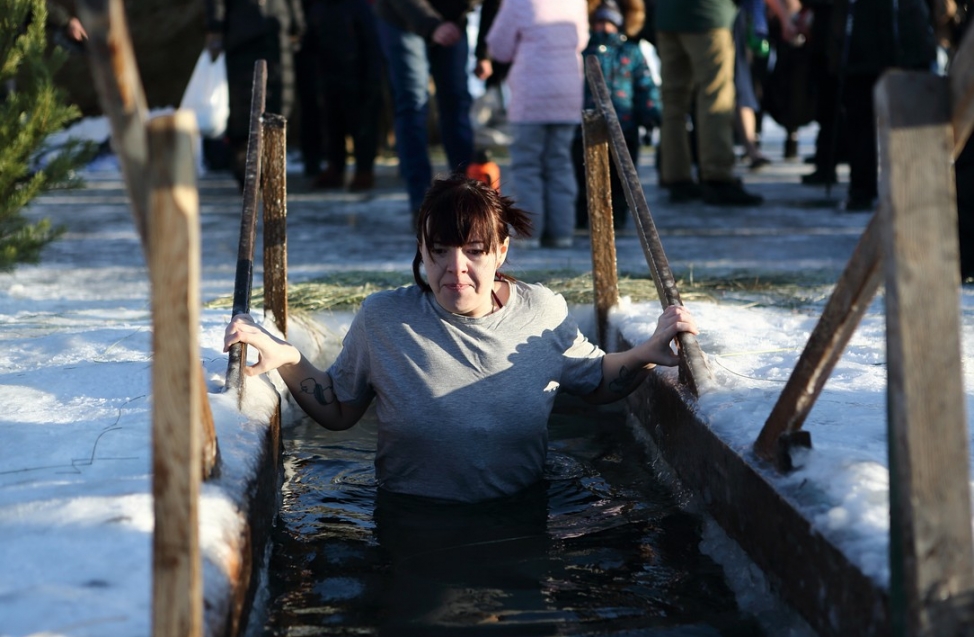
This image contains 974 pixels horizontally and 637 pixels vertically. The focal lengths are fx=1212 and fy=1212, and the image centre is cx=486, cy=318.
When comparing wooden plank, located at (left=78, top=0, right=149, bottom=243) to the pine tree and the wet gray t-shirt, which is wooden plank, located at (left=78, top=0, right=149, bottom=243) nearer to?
the wet gray t-shirt

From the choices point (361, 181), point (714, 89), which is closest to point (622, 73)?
point (714, 89)

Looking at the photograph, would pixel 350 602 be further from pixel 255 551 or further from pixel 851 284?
pixel 851 284

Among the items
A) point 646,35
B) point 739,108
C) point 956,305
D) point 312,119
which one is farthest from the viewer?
point 739,108

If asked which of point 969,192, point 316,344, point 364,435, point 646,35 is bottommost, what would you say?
point 364,435

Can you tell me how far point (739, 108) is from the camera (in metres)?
11.5

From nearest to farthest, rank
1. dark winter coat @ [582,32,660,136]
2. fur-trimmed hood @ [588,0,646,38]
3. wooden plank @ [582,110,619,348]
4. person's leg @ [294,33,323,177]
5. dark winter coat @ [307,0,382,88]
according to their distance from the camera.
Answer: wooden plank @ [582,110,619,348] → dark winter coat @ [582,32,660,136] → fur-trimmed hood @ [588,0,646,38] → dark winter coat @ [307,0,382,88] → person's leg @ [294,33,323,177]

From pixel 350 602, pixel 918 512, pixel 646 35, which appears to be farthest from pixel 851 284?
pixel 646 35

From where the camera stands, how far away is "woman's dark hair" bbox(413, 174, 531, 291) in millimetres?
3209

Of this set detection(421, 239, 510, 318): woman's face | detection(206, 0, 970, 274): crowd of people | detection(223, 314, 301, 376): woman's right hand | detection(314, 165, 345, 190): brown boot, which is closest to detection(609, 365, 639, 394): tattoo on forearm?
detection(421, 239, 510, 318): woman's face

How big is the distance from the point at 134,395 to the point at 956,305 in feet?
7.70

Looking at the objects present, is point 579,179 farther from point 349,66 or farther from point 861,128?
point 349,66

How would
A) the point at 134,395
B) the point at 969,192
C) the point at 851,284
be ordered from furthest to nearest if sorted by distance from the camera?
the point at 969,192 < the point at 134,395 < the point at 851,284

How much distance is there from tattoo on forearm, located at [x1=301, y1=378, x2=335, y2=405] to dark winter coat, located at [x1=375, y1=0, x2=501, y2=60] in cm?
351

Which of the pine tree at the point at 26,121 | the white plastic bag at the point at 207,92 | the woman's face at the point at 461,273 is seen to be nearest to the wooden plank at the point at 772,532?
the woman's face at the point at 461,273
